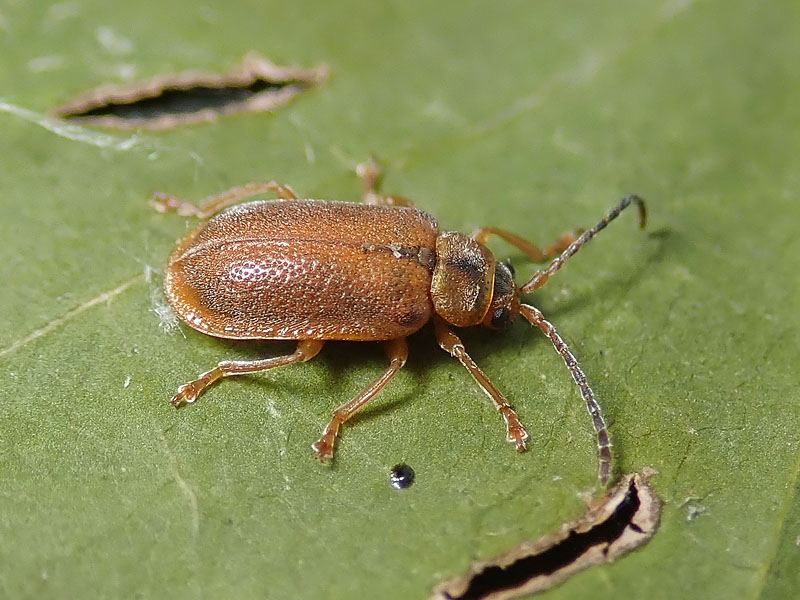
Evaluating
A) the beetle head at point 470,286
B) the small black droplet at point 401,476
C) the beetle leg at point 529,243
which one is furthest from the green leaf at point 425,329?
the beetle head at point 470,286

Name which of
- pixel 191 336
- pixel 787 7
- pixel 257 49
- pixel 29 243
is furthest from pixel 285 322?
pixel 787 7

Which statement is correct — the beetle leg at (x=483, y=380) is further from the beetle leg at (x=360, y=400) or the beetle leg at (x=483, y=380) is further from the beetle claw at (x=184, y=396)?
the beetle claw at (x=184, y=396)

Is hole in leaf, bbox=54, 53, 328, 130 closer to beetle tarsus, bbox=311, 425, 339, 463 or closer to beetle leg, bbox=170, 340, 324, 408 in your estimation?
beetle leg, bbox=170, 340, 324, 408

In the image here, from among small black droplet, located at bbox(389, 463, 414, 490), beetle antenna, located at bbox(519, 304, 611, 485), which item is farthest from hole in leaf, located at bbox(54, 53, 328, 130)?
small black droplet, located at bbox(389, 463, 414, 490)

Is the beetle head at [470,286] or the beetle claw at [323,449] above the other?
the beetle head at [470,286]

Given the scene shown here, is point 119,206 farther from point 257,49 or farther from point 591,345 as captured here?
point 591,345

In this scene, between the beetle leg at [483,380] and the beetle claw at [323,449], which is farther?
the beetle leg at [483,380]

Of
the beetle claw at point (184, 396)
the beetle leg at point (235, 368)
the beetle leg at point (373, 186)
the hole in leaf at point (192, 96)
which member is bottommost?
the beetle claw at point (184, 396)
